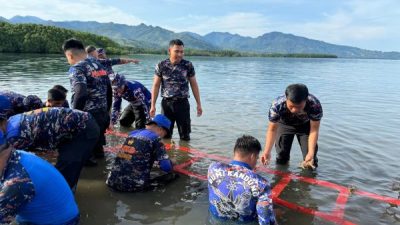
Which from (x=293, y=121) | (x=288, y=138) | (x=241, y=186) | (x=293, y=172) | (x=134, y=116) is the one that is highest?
(x=293, y=121)

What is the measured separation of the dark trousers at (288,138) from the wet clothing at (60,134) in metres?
3.48

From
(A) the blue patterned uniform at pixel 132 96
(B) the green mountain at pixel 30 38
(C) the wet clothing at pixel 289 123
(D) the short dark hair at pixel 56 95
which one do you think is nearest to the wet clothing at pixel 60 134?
(D) the short dark hair at pixel 56 95

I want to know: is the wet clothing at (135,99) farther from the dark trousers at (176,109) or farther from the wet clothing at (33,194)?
the wet clothing at (33,194)

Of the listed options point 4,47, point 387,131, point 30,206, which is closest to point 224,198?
point 30,206

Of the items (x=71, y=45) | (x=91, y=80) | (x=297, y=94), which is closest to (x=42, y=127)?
(x=91, y=80)

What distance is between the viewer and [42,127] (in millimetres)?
4297

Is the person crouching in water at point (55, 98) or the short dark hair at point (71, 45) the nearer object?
the short dark hair at point (71, 45)

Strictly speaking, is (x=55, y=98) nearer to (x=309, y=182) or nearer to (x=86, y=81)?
(x=86, y=81)

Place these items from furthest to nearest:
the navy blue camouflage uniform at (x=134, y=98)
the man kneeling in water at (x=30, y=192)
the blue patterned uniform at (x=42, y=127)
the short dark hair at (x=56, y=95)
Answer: the navy blue camouflage uniform at (x=134, y=98)
the short dark hair at (x=56, y=95)
the blue patterned uniform at (x=42, y=127)
the man kneeling in water at (x=30, y=192)

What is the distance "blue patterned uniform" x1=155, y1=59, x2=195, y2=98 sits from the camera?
7.89 meters

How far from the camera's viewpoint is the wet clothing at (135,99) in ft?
29.0

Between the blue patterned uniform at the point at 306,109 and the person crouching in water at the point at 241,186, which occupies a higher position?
the blue patterned uniform at the point at 306,109

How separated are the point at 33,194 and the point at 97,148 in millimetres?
4310

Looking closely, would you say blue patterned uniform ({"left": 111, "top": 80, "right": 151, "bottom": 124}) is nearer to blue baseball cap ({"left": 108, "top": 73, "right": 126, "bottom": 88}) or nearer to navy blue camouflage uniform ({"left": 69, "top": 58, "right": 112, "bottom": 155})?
blue baseball cap ({"left": 108, "top": 73, "right": 126, "bottom": 88})
